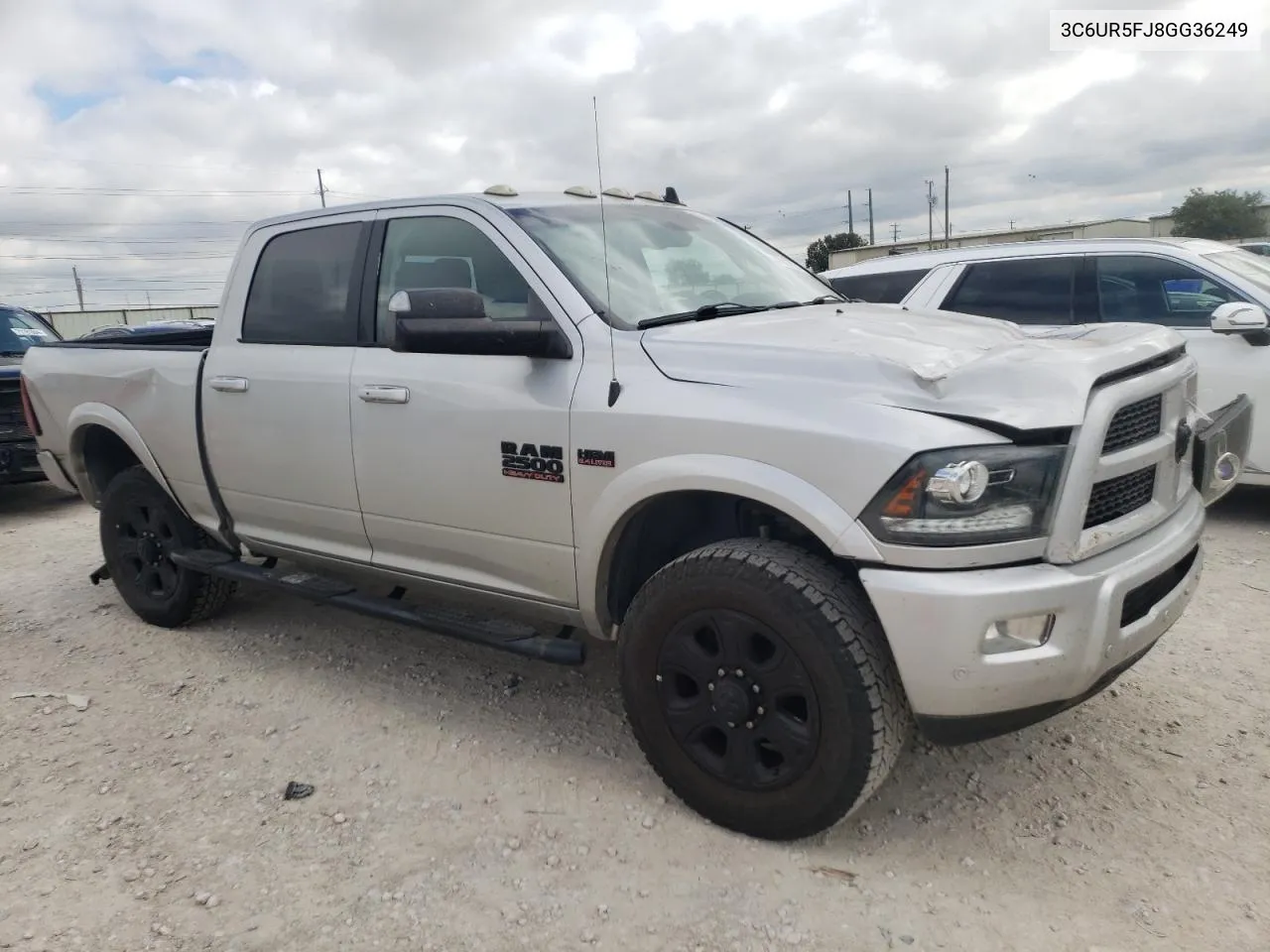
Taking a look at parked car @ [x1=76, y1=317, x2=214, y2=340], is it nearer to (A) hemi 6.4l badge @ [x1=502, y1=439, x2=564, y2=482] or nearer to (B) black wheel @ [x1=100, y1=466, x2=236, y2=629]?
(B) black wheel @ [x1=100, y1=466, x2=236, y2=629]

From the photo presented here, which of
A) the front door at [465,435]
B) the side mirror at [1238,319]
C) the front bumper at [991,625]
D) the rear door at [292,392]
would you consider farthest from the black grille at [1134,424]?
the side mirror at [1238,319]

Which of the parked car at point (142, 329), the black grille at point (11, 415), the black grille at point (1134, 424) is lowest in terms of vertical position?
the black grille at point (11, 415)

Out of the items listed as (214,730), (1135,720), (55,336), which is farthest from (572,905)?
(55,336)

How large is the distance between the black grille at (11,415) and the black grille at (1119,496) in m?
7.99

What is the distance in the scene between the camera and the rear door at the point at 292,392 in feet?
12.2

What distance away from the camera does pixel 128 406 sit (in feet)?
15.0

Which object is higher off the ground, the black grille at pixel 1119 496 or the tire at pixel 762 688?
the black grille at pixel 1119 496

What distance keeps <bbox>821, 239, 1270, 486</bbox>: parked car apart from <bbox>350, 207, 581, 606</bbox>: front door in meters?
2.72

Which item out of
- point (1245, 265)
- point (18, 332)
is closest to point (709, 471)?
point (1245, 265)

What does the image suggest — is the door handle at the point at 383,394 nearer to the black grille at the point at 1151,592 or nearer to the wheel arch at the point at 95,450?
the wheel arch at the point at 95,450

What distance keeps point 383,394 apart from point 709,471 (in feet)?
4.61

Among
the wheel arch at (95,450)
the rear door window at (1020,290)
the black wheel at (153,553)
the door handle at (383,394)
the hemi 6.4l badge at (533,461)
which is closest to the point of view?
the hemi 6.4l badge at (533,461)

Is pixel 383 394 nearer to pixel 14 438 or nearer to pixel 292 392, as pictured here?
pixel 292 392

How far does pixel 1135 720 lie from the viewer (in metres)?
3.34
